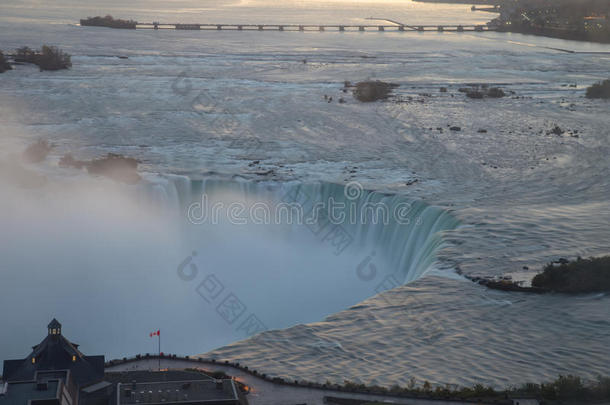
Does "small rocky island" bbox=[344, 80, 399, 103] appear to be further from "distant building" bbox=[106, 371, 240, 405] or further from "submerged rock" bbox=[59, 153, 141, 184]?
"distant building" bbox=[106, 371, 240, 405]

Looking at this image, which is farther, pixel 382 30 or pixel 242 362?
pixel 382 30

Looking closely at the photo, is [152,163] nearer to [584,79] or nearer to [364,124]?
[364,124]

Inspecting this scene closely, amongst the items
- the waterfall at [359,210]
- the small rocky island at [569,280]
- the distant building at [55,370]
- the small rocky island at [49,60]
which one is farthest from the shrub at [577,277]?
the small rocky island at [49,60]

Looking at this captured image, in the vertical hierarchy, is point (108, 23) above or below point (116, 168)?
above

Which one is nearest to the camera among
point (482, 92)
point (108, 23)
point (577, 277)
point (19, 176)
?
point (577, 277)

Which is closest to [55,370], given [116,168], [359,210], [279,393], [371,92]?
[279,393]

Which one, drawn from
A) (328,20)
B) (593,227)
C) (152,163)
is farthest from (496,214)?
(328,20)

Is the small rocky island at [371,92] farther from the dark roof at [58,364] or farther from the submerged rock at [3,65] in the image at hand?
the dark roof at [58,364]

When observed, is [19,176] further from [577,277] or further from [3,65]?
[3,65]
